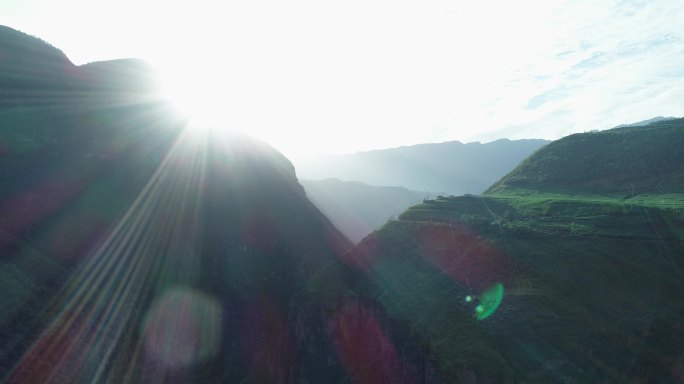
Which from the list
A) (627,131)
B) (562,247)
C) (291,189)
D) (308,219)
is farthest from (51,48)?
(627,131)

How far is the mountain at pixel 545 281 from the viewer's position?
14273 mm

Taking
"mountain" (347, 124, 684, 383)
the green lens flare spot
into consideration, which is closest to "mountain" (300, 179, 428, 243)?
"mountain" (347, 124, 684, 383)

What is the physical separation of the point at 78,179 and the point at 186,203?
877cm

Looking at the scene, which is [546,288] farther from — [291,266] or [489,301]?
[291,266]

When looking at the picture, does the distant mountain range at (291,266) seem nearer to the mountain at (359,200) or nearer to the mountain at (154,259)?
the mountain at (154,259)

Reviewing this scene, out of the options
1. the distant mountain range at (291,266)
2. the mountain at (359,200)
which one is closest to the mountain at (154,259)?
the distant mountain range at (291,266)

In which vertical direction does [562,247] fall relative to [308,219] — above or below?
above

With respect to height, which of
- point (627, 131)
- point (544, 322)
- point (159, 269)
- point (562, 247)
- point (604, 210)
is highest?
point (627, 131)

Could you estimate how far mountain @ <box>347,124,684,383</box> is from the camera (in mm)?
14273

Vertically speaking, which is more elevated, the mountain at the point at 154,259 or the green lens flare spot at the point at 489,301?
the green lens flare spot at the point at 489,301

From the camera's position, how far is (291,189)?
4978 centimetres

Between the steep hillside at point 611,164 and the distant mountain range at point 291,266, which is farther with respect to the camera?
the steep hillside at point 611,164

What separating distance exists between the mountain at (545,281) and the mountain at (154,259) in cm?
202

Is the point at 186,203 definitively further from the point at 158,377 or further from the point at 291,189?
the point at 158,377
